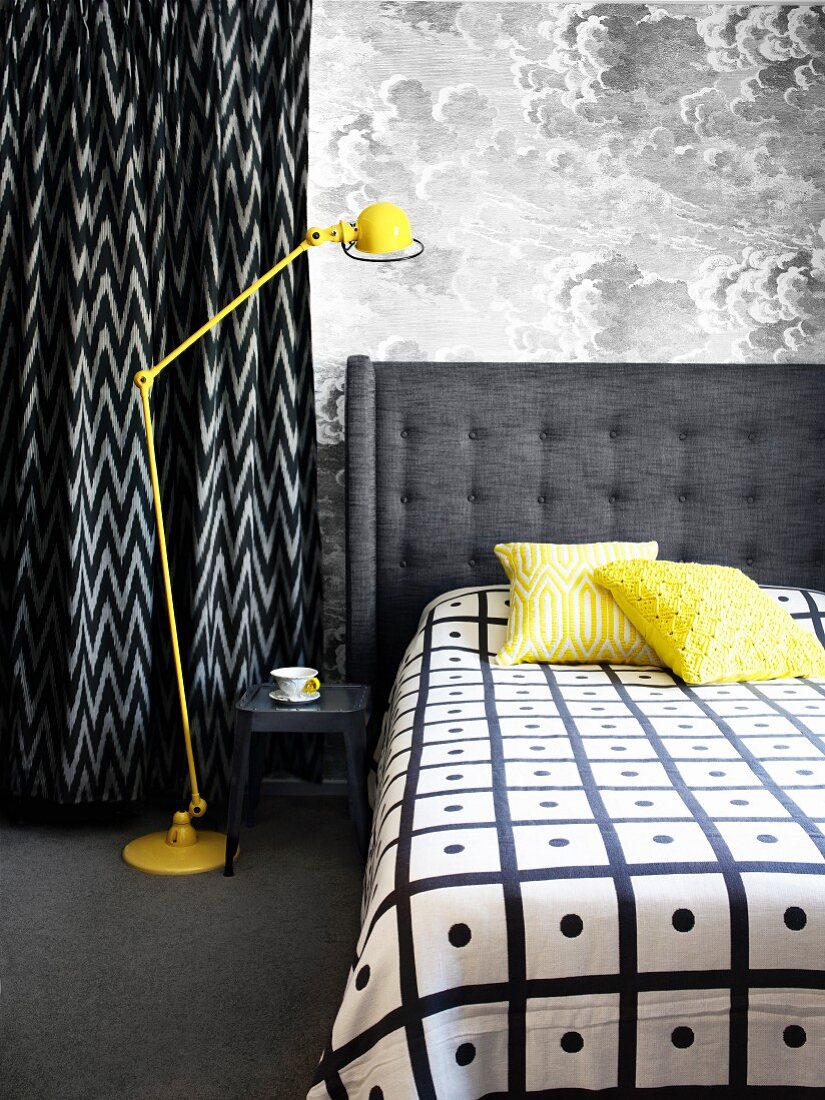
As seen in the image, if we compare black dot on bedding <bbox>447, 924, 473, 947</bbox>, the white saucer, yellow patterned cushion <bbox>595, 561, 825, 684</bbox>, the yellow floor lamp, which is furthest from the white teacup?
black dot on bedding <bbox>447, 924, 473, 947</bbox>

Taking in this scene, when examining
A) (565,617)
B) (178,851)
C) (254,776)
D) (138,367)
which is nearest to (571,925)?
(565,617)

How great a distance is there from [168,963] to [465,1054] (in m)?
1.05

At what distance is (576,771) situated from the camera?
5.73 feet

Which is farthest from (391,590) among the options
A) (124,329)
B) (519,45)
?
(519,45)

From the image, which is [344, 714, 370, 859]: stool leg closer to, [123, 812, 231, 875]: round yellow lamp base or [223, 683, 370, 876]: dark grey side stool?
[223, 683, 370, 876]: dark grey side stool

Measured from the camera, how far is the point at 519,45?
3.00m

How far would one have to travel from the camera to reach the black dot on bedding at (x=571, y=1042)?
4.29 ft

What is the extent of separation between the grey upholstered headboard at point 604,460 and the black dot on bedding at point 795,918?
1737 millimetres

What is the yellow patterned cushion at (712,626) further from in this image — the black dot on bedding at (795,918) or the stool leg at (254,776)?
the stool leg at (254,776)

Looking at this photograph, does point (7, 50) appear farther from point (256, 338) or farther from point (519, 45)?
point (519, 45)

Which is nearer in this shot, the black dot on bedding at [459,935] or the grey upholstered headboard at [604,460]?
the black dot on bedding at [459,935]

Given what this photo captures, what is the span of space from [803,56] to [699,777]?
2.34m

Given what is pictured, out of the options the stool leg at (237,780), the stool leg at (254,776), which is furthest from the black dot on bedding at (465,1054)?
the stool leg at (254,776)

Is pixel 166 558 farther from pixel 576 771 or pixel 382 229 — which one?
pixel 576 771
